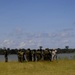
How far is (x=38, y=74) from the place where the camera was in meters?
28.8

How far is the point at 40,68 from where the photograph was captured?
3303 centimetres

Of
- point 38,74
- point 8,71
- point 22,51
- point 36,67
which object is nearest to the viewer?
point 38,74

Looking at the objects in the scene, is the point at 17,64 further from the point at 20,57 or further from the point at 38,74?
the point at 38,74

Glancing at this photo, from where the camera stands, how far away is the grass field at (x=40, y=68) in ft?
98.6

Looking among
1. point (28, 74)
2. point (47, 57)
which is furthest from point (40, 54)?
A: point (28, 74)

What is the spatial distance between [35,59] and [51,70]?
8058 millimetres

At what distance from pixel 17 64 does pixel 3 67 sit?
191cm

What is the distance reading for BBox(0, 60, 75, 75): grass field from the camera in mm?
30047

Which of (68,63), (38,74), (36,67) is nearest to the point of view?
(38,74)

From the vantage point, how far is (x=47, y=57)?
3859 centimetres

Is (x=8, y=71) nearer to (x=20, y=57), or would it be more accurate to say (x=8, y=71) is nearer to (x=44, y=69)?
(x=44, y=69)

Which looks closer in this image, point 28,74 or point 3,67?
point 28,74

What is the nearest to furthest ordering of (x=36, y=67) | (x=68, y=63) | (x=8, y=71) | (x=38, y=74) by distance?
(x=38, y=74) → (x=8, y=71) → (x=36, y=67) → (x=68, y=63)

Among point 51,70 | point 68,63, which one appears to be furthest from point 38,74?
point 68,63
